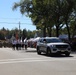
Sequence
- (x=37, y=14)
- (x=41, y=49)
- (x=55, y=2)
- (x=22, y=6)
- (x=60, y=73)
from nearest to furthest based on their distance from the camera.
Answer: (x=60, y=73) < (x=41, y=49) < (x=55, y=2) < (x=37, y=14) < (x=22, y=6)

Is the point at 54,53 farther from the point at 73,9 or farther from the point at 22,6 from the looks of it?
the point at 22,6

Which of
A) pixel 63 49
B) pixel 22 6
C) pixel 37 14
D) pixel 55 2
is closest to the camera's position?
pixel 63 49

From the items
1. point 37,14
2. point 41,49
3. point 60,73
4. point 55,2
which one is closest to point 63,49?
point 41,49

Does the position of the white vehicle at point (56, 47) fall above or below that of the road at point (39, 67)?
above

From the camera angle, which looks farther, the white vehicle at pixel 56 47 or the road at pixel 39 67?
the white vehicle at pixel 56 47

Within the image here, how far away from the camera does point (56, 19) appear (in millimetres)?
45062

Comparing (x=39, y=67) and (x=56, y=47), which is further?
(x=56, y=47)

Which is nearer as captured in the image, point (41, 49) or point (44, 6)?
point (41, 49)

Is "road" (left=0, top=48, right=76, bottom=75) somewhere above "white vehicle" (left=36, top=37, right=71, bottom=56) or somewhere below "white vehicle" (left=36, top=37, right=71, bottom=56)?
below

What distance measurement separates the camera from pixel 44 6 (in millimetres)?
45031

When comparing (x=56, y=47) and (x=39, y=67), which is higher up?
(x=56, y=47)

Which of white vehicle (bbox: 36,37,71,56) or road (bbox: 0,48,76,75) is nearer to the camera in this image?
road (bbox: 0,48,76,75)

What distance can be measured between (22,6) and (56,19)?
8.97 meters

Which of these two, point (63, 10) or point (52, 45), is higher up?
point (63, 10)
